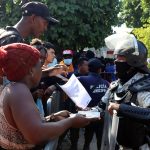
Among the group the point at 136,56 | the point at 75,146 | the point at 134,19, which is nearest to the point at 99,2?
the point at 75,146

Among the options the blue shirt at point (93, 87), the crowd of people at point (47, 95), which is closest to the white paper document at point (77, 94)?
the crowd of people at point (47, 95)

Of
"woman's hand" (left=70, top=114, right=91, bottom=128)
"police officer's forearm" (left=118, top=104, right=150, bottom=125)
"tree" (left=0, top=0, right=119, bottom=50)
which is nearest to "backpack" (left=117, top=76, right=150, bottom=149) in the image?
"police officer's forearm" (left=118, top=104, right=150, bottom=125)

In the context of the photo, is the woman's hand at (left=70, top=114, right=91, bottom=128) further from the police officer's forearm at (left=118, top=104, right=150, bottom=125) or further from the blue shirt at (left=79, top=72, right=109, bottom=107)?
the blue shirt at (left=79, top=72, right=109, bottom=107)

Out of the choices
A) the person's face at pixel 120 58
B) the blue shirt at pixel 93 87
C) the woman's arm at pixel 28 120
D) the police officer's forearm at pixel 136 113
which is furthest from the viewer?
the blue shirt at pixel 93 87

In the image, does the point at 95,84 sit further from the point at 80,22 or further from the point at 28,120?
the point at 80,22

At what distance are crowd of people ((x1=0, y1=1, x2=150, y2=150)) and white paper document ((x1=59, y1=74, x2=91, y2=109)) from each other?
0.67 feet

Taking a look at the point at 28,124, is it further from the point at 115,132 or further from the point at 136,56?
the point at 136,56

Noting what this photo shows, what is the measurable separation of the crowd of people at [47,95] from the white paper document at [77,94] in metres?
0.21

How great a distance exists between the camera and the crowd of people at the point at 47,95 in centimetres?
209

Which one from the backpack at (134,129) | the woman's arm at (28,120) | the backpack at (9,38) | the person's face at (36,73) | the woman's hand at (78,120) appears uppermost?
the backpack at (9,38)

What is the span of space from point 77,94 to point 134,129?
1.84 ft

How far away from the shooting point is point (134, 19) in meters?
33.8

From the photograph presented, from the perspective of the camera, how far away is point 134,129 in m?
2.98

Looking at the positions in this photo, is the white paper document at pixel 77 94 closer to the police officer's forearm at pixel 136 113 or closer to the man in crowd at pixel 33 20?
the police officer's forearm at pixel 136 113
